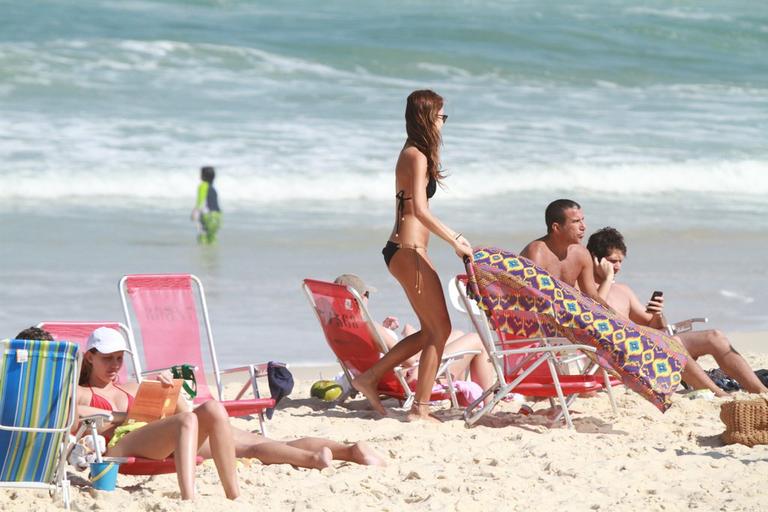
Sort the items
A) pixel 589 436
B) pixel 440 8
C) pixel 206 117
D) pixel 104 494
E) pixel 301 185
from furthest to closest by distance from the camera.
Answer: pixel 440 8 < pixel 206 117 < pixel 301 185 < pixel 589 436 < pixel 104 494

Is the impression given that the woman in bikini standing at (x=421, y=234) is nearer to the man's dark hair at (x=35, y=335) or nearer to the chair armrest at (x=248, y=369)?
the chair armrest at (x=248, y=369)


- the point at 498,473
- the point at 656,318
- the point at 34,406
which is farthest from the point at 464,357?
the point at 34,406

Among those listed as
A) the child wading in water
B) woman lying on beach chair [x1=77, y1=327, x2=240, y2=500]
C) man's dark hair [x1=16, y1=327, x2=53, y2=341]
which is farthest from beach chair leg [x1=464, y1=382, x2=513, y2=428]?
the child wading in water

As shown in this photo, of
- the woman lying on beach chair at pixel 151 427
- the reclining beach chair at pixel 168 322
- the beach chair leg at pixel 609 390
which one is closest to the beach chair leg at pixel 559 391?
the beach chair leg at pixel 609 390

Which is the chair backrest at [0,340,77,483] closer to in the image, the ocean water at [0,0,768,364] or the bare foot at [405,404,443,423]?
the bare foot at [405,404,443,423]

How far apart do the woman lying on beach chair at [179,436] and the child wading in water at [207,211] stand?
7.10m

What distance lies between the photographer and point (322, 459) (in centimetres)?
484

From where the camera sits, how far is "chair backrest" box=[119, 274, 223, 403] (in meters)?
6.04

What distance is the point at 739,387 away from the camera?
21.8ft

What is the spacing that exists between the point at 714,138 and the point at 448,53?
5656 mm

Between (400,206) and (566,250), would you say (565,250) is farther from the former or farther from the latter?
(400,206)

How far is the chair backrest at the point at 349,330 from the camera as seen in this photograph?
6121mm

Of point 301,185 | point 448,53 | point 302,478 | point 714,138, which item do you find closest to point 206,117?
point 301,185

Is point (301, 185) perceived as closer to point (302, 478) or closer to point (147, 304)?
point (147, 304)
